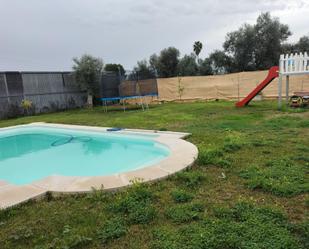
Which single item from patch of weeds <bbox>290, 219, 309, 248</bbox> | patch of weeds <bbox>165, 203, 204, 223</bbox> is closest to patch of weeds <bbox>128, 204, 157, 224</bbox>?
patch of weeds <bbox>165, 203, 204, 223</bbox>

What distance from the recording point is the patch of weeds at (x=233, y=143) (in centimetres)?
421

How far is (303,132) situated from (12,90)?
12489mm

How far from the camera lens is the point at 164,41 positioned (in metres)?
18.5

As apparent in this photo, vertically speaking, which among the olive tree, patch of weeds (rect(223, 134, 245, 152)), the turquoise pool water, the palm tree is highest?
the palm tree

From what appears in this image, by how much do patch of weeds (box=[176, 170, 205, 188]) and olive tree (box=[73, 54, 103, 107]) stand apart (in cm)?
A: 1142

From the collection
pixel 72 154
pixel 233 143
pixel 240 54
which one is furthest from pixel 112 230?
pixel 240 54

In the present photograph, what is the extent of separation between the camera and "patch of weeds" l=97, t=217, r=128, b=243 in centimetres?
194

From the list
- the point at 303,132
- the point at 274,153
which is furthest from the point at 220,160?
Answer: the point at 303,132

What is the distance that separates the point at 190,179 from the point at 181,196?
1.56 feet

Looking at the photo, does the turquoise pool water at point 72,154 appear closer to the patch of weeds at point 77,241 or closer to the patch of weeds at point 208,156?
the patch of weeds at point 208,156

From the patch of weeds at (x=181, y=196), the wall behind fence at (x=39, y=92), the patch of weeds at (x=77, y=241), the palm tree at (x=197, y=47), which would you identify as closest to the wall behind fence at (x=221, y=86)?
the wall behind fence at (x=39, y=92)

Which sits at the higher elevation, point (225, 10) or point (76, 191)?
point (225, 10)

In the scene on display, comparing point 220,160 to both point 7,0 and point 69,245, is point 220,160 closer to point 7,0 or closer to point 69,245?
point 69,245

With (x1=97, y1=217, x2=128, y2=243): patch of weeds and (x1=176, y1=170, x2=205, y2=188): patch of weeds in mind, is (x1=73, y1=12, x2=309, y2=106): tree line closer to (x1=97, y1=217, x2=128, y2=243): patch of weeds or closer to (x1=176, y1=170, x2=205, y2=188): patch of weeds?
(x1=176, y1=170, x2=205, y2=188): patch of weeds
